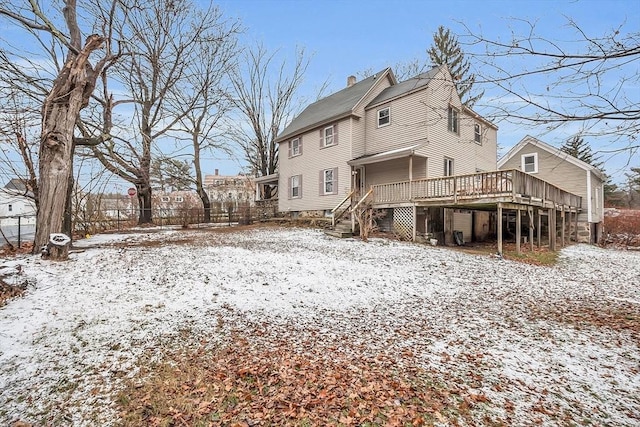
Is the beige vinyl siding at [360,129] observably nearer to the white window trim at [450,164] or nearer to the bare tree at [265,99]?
the white window trim at [450,164]

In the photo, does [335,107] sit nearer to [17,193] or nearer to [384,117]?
[384,117]

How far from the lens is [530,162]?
19.0 m

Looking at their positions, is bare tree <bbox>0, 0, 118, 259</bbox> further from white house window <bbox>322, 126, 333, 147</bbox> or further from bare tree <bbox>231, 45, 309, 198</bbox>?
bare tree <bbox>231, 45, 309, 198</bbox>

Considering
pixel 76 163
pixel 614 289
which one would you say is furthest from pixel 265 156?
pixel 614 289

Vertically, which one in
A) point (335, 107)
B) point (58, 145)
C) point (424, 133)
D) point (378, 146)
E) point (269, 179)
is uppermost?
point (335, 107)

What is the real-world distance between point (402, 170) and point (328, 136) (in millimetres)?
4650

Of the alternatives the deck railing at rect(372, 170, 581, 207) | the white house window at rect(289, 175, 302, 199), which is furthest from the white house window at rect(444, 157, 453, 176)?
the white house window at rect(289, 175, 302, 199)

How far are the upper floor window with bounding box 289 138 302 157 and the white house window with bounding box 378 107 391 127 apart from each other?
5322mm

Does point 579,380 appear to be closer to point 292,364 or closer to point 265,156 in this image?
point 292,364

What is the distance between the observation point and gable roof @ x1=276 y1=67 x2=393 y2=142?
16641 millimetres

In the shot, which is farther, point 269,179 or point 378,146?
point 269,179

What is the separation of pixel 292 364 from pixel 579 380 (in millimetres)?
3188

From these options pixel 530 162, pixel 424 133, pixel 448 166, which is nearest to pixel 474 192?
pixel 424 133

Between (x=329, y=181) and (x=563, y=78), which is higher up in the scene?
(x=329, y=181)
